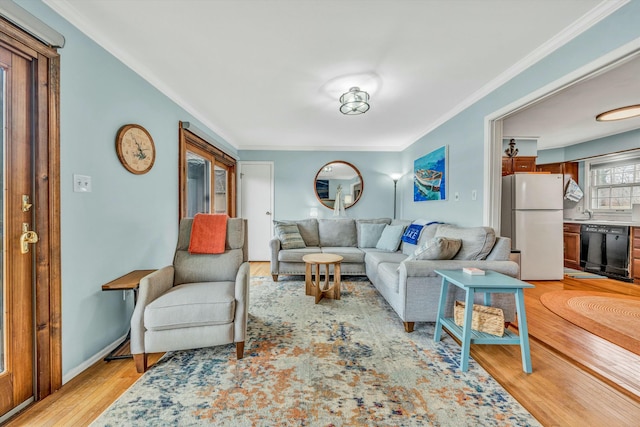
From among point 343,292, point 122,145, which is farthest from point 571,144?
point 122,145

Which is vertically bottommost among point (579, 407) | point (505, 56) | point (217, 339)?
point (579, 407)

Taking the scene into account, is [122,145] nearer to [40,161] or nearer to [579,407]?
[40,161]

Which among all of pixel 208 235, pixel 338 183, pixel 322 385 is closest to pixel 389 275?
pixel 322 385

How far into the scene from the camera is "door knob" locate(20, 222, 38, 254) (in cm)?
137

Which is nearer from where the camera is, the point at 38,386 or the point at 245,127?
the point at 38,386

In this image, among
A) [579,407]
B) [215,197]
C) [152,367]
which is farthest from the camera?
[215,197]

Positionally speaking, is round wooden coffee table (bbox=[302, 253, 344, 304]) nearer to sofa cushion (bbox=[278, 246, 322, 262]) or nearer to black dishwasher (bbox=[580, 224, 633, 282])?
sofa cushion (bbox=[278, 246, 322, 262])

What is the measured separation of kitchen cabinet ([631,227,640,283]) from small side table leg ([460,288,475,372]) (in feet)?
12.6

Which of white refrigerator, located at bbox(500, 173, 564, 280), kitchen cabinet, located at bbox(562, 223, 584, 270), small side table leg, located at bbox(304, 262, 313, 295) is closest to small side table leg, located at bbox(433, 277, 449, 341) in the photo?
small side table leg, located at bbox(304, 262, 313, 295)

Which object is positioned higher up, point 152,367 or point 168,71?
point 168,71

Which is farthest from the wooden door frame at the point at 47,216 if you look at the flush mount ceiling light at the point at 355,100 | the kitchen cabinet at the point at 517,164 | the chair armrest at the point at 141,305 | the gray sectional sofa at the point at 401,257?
the kitchen cabinet at the point at 517,164

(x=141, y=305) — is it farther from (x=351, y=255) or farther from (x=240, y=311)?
(x=351, y=255)

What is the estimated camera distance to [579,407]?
4.55 ft

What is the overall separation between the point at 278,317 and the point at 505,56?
2996 mm
